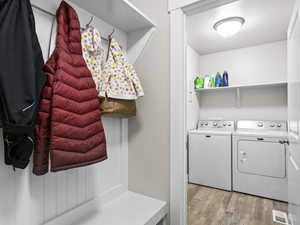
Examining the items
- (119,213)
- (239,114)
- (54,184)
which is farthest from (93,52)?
(239,114)

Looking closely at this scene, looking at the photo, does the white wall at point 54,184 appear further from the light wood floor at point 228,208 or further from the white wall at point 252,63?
the white wall at point 252,63

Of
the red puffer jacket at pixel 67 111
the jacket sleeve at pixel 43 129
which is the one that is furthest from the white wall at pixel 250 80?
the jacket sleeve at pixel 43 129

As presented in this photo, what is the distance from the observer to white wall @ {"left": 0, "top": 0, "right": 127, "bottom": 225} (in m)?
0.81

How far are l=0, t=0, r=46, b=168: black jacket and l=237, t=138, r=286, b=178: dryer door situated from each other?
2787mm

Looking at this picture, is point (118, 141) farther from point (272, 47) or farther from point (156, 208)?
point (272, 47)

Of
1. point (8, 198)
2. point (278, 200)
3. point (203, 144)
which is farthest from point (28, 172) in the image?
point (278, 200)

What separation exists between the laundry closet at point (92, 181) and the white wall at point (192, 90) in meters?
1.90

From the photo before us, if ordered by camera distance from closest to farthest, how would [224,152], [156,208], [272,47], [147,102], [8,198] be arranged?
[8,198]
[156,208]
[147,102]
[224,152]
[272,47]

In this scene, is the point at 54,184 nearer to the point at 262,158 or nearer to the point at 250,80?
the point at 262,158

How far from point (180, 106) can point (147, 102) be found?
281mm

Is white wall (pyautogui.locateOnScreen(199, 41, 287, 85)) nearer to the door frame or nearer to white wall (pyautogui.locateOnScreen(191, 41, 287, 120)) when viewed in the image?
white wall (pyautogui.locateOnScreen(191, 41, 287, 120))

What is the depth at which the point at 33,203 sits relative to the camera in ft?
2.89

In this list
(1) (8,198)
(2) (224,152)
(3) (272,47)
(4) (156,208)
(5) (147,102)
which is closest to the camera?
(1) (8,198)

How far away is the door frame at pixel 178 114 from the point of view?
48.7 inches
